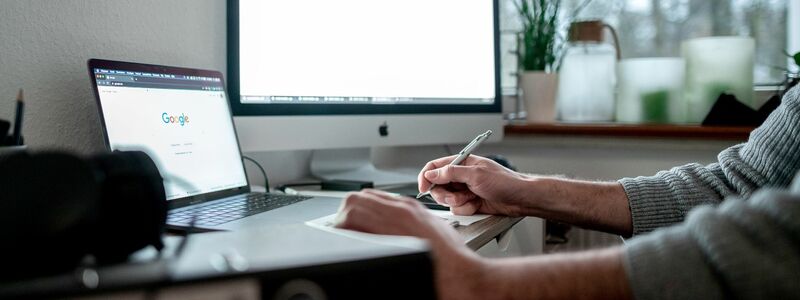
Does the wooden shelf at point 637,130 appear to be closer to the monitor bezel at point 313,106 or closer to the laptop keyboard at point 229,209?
the monitor bezel at point 313,106

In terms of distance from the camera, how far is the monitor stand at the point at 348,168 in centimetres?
140

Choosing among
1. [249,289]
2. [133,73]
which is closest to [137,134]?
[133,73]

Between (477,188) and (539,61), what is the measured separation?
94 cm

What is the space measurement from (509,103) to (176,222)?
134 centimetres

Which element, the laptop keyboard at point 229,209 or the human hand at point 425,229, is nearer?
the human hand at point 425,229

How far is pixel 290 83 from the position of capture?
1.19 metres

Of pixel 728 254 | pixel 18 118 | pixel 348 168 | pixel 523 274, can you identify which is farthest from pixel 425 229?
pixel 348 168

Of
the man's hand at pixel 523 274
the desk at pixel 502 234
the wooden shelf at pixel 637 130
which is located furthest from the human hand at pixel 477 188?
the wooden shelf at pixel 637 130

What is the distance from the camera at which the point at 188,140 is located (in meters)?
1.01

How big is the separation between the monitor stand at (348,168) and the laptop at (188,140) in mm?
314

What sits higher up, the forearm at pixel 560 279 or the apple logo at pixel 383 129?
the apple logo at pixel 383 129

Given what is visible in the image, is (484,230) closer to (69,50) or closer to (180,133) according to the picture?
(180,133)

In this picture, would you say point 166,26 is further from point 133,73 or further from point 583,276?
point 583,276

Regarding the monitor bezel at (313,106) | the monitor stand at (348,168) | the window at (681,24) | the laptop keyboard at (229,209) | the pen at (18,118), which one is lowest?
the laptop keyboard at (229,209)
